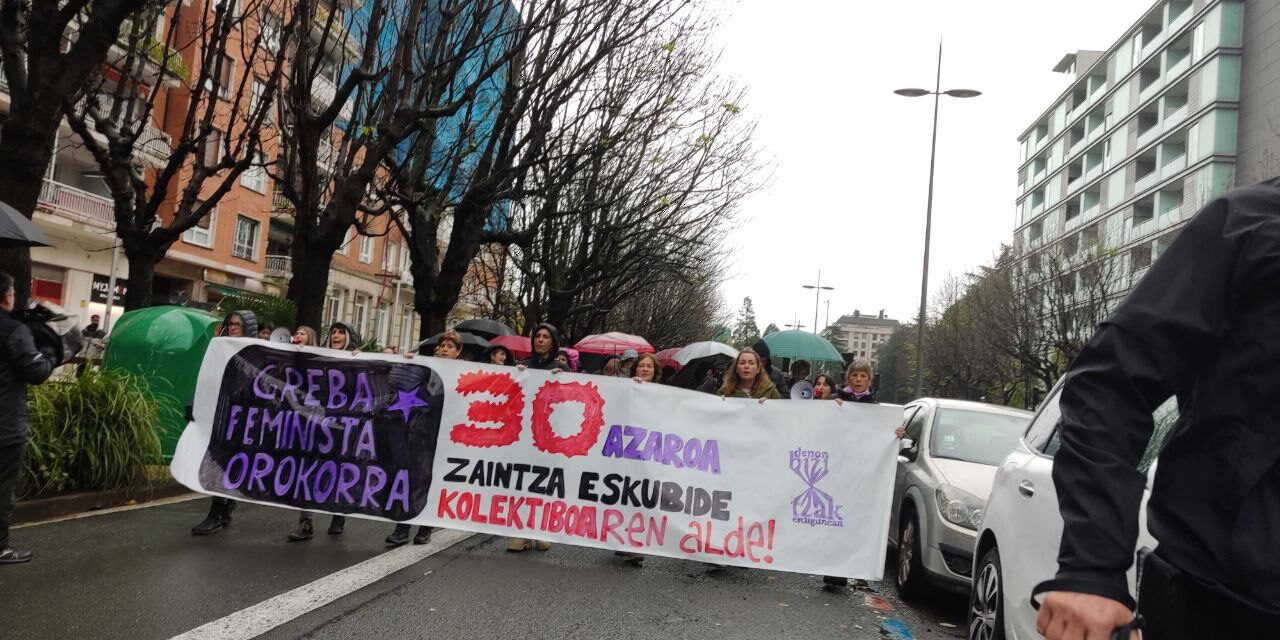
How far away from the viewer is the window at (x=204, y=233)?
34403mm

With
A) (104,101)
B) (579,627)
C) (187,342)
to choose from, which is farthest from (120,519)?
(104,101)

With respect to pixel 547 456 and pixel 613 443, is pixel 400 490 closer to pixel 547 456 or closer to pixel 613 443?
pixel 547 456

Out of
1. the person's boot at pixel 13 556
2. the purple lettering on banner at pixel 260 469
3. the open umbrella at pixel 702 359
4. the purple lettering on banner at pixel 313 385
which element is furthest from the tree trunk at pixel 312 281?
the person's boot at pixel 13 556

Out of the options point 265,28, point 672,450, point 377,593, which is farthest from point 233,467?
point 265,28

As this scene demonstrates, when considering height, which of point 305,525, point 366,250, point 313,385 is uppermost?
point 366,250

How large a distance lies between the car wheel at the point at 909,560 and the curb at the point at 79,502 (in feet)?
20.0

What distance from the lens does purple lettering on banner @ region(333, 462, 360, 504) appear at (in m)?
7.09

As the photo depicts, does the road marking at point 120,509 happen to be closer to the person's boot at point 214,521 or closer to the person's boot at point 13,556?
the person's boot at point 214,521

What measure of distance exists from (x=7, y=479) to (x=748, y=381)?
5.01 metres

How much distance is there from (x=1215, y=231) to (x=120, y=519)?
7586 millimetres

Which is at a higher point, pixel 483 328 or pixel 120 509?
pixel 483 328

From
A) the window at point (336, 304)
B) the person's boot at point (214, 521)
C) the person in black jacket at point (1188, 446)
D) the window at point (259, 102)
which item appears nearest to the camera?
the person in black jacket at point (1188, 446)

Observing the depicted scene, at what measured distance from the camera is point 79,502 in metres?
7.41

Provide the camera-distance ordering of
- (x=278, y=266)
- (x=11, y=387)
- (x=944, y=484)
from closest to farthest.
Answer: (x=11, y=387) < (x=944, y=484) < (x=278, y=266)
